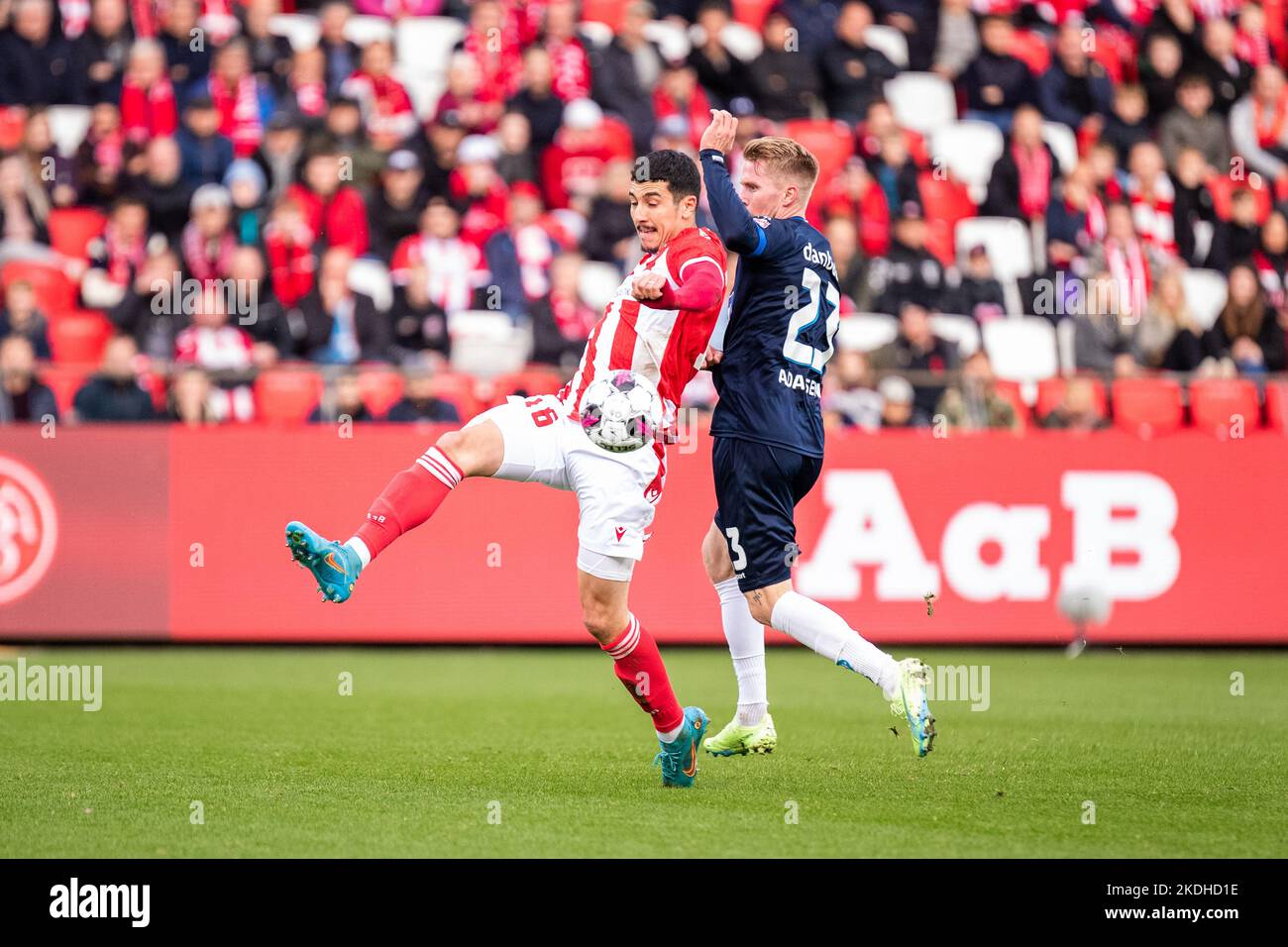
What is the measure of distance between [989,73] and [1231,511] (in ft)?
20.9

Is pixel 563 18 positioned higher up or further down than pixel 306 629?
higher up

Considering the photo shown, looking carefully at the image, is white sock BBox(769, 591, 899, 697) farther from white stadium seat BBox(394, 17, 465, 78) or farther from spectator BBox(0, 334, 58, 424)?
white stadium seat BBox(394, 17, 465, 78)

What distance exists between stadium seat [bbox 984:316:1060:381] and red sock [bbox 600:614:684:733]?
30.4 feet

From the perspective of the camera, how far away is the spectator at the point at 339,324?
14.0 m

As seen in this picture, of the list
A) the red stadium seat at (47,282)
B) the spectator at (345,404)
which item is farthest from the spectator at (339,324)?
the red stadium seat at (47,282)

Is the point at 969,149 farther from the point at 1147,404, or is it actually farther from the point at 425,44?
the point at 425,44

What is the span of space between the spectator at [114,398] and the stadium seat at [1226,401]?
25.8 feet

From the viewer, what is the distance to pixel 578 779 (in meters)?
6.70

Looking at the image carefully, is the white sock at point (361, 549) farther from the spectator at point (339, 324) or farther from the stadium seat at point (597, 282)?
the stadium seat at point (597, 282)

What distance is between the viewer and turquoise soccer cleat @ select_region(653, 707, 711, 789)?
21.5ft

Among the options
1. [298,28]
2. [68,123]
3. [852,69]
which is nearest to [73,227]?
[68,123]

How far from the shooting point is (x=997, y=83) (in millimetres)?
17359

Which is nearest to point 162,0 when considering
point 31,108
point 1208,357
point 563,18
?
point 31,108
